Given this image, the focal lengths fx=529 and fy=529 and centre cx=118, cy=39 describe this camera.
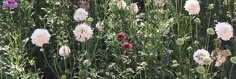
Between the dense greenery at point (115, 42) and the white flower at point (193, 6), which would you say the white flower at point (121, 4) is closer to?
the dense greenery at point (115, 42)

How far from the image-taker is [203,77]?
249 centimetres

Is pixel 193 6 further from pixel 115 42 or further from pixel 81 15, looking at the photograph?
pixel 81 15

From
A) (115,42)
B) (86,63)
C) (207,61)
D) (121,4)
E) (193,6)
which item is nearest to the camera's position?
(207,61)

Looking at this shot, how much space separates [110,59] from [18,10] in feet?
2.75

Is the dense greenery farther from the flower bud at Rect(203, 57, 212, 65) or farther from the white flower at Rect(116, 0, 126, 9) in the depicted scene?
the flower bud at Rect(203, 57, 212, 65)

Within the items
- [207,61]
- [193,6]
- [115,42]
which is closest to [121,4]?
[115,42]

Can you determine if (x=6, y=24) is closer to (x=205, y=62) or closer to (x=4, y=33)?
(x=4, y=33)

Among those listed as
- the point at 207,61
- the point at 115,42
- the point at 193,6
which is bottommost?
the point at 207,61

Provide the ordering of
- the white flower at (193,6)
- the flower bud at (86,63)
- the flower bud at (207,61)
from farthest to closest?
1. the white flower at (193,6)
2. the flower bud at (86,63)
3. the flower bud at (207,61)

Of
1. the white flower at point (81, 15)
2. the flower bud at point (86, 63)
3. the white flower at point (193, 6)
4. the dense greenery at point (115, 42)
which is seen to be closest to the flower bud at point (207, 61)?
the dense greenery at point (115, 42)

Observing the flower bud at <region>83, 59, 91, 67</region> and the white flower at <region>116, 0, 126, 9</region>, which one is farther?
the white flower at <region>116, 0, 126, 9</region>

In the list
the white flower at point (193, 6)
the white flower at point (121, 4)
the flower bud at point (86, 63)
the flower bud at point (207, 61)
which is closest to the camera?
the flower bud at point (207, 61)

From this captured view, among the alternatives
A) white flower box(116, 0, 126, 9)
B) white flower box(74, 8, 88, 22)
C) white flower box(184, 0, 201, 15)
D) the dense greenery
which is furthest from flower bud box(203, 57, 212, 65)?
white flower box(116, 0, 126, 9)

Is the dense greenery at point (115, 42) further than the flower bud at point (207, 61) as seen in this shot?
Yes
